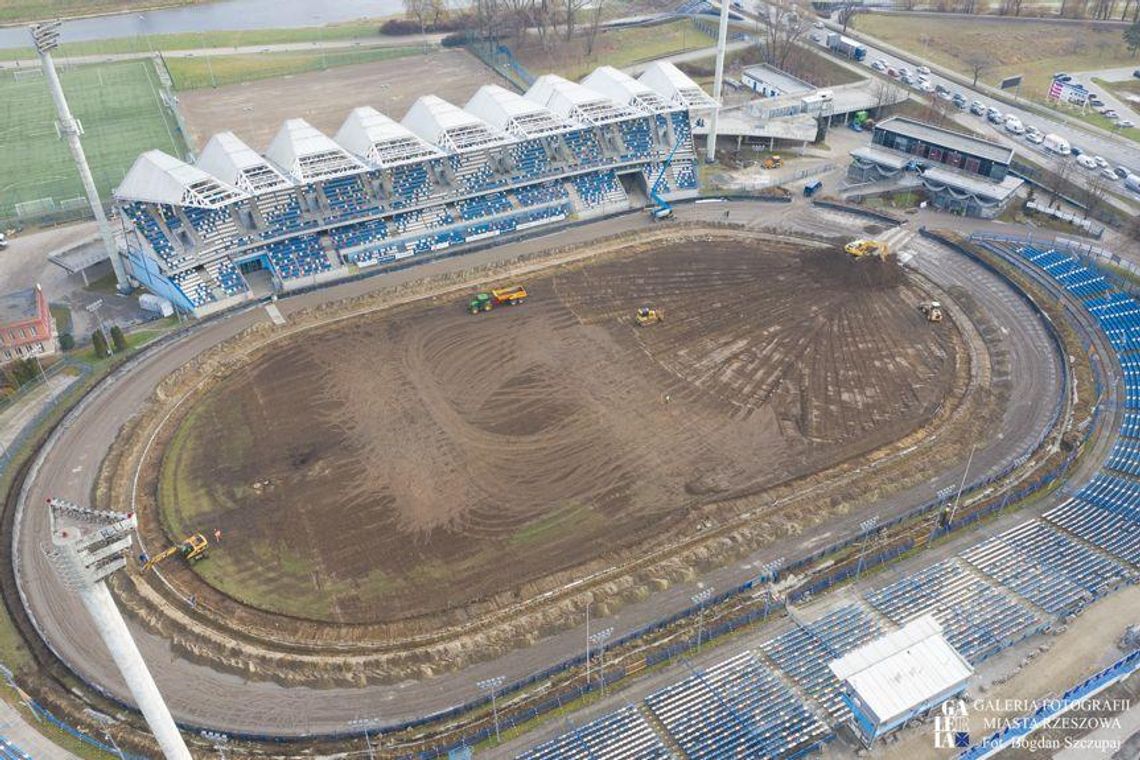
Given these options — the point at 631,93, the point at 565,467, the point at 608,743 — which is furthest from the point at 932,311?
the point at 608,743

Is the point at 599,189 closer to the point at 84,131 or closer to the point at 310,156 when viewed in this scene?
the point at 310,156

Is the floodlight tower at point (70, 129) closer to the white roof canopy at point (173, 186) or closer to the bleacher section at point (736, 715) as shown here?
the white roof canopy at point (173, 186)

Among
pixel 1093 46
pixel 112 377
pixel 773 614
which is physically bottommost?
pixel 773 614

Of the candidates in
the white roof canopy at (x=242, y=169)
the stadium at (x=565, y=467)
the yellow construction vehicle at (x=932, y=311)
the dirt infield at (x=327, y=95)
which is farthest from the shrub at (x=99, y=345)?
the yellow construction vehicle at (x=932, y=311)

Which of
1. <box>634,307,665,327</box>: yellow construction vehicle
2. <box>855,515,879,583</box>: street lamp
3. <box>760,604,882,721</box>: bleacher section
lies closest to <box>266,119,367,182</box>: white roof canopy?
<box>634,307,665,327</box>: yellow construction vehicle

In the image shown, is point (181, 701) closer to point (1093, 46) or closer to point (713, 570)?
point (713, 570)

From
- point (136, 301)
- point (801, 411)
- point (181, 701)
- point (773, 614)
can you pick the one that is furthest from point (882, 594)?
point (136, 301)
